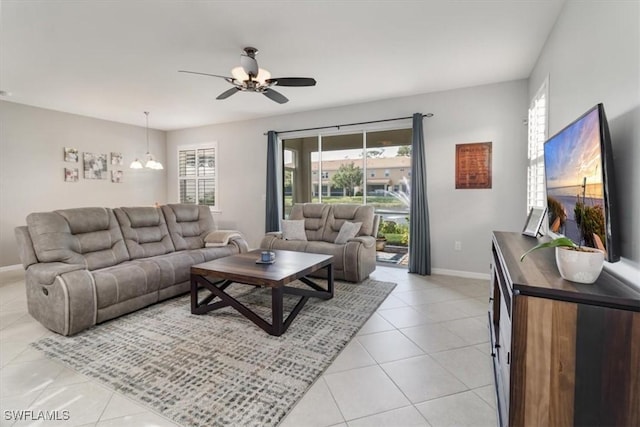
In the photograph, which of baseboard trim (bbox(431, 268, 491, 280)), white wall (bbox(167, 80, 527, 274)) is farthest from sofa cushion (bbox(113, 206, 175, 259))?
baseboard trim (bbox(431, 268, 491, 280))

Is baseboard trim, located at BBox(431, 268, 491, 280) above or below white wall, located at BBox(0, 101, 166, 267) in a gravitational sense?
below

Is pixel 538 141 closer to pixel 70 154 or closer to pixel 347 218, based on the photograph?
pixel 347 218

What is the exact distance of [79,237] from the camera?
324 centimetres

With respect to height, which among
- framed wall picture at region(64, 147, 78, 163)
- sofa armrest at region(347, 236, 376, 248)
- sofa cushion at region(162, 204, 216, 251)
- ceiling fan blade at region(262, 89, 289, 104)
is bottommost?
sofa armrest at region(347, 236, 376, 248)

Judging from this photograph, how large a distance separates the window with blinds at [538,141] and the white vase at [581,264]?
6.56ft

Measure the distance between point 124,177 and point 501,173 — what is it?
6891 millimetres

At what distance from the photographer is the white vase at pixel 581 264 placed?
1.15 m

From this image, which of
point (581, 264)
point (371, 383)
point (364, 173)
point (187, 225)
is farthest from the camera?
point (364, 173)

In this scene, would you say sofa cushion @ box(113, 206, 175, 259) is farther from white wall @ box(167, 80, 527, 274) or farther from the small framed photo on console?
the small framed photo on console

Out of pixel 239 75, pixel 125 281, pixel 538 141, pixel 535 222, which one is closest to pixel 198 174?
pixel 125 281

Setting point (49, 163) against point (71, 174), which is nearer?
point (49, 163)

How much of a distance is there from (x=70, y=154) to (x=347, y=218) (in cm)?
509

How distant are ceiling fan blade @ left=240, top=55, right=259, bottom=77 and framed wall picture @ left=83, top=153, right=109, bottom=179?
472 cm

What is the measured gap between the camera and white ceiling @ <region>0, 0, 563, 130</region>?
2400 mm
